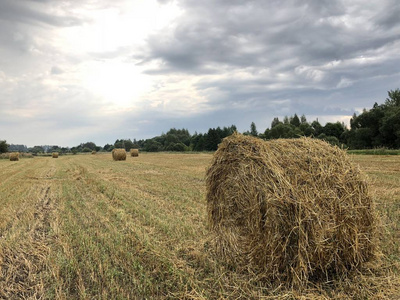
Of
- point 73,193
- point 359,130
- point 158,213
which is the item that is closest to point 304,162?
point 158,213

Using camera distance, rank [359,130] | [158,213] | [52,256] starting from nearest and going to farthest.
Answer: [52,256] < [158,213] < [359,130]

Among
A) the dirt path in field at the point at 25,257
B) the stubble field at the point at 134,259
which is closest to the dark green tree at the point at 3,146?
the stubble field at the point at 134,259

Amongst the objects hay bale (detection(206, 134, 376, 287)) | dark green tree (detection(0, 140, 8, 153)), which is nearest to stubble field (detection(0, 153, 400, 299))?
hay bale (detection(206, 134, 376, 287))

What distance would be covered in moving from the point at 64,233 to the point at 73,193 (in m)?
5.33

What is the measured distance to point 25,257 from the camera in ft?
16.6

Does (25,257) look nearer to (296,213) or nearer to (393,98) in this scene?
(296,213)

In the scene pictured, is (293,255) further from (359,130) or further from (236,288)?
(359,130)

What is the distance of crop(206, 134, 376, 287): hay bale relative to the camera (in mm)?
3867

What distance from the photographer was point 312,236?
3.84 m

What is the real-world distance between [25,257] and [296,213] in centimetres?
486

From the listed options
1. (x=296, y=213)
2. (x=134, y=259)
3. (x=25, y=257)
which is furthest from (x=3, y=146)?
(x=296, y=213)

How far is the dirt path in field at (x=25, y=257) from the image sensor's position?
3967 mm

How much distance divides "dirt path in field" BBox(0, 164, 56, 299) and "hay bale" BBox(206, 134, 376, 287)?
2.97m

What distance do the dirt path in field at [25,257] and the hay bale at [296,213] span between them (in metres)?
2.97
